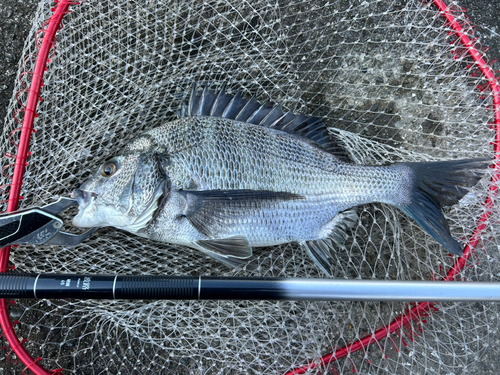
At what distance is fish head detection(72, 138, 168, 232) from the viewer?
1.57 m

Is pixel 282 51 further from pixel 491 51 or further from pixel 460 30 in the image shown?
pixel 491 51

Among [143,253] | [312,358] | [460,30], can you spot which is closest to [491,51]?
[460,30]

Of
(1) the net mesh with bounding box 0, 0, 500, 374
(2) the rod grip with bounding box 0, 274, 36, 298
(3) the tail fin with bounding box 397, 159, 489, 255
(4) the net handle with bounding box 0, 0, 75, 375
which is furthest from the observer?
(1) the net mesh with bounding box 0, 0, 500, 374

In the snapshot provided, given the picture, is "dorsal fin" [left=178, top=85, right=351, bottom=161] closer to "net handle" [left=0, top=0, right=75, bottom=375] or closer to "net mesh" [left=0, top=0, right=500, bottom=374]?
"net mesh" [left=0, top=0, right=500, bottom=374]

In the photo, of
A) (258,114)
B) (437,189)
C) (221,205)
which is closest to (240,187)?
(221,205)

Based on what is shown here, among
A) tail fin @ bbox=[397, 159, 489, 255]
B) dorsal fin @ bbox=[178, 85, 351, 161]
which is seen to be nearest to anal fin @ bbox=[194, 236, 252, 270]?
dorsal fin @ bbox=[178, 85, 351, 161]

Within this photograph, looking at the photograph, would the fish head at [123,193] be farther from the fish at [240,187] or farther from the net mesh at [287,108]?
the net mesh at [287,108]

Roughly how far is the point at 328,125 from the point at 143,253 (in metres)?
1.28

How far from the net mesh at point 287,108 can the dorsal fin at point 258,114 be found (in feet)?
0.49

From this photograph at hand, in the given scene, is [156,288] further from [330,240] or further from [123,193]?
[330,240]

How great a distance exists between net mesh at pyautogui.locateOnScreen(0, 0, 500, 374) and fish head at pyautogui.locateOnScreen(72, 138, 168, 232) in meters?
0.23

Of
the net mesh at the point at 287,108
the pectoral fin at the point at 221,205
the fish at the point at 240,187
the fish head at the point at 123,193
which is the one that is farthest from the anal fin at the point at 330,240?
the fish head at the point at 123,193

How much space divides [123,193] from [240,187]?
21.5 inches

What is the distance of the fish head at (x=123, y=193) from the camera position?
61.7 inches
